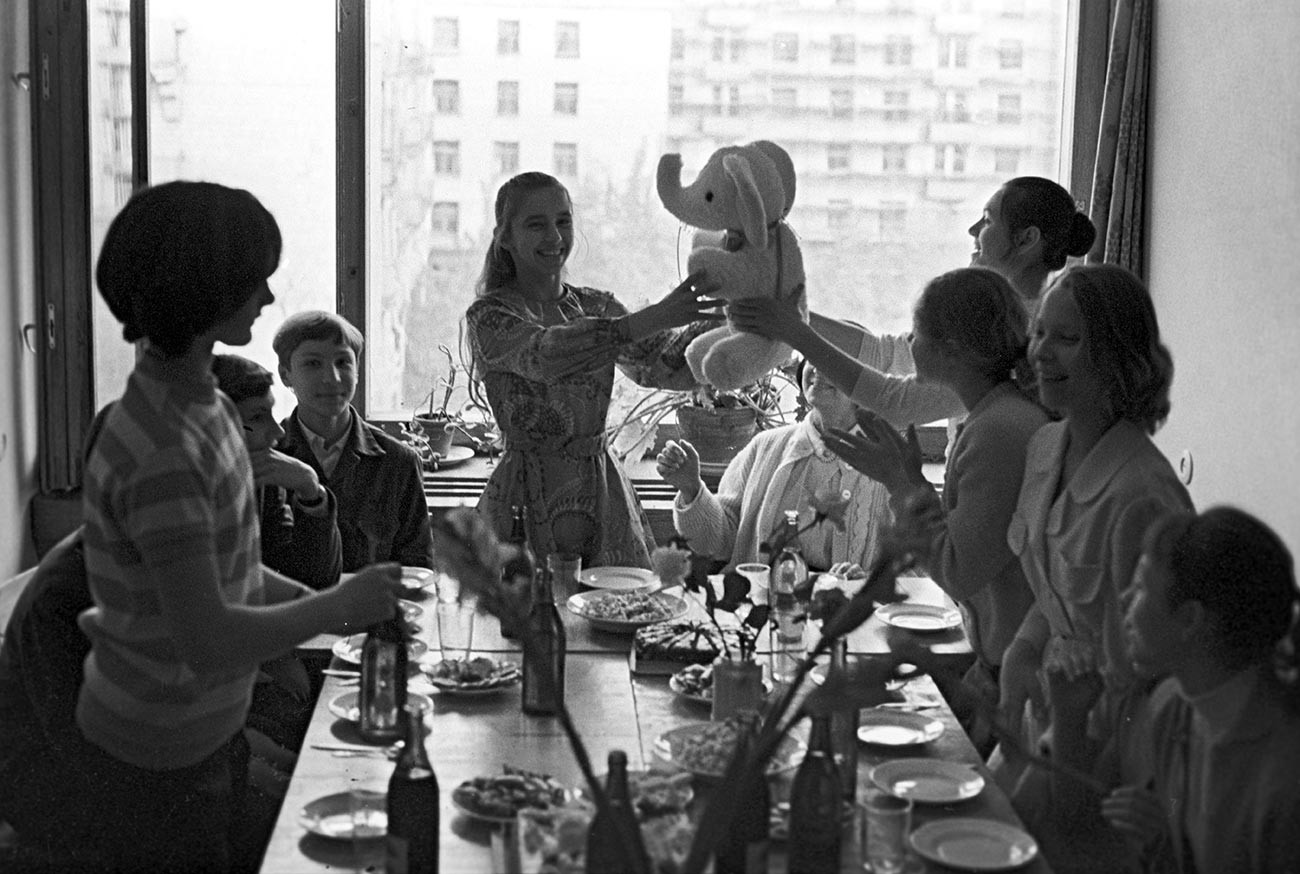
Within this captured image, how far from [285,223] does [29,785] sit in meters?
2.58

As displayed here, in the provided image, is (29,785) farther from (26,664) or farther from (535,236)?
(535,236)

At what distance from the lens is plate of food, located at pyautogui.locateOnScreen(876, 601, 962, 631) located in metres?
2.91

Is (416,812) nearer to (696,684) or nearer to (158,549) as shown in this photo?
(158,549)

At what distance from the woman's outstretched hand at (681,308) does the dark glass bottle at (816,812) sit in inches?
53.4

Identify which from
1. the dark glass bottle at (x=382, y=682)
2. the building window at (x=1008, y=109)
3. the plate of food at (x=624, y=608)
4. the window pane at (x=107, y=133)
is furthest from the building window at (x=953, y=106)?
→ the dark glass bottle at (x=382, y=682)

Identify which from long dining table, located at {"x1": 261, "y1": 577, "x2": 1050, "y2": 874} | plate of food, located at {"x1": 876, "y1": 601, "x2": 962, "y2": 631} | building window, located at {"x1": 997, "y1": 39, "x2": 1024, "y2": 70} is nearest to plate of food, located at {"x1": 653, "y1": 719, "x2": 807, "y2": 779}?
long dining table, located at {"x1": 261, "y1": 577, "x2": 1050, "y2": 874}

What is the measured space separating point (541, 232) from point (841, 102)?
163cm

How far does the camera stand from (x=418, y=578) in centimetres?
312

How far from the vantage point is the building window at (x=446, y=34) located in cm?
443

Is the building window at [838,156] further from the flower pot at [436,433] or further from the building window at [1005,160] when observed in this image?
the flower pot at [436,433]

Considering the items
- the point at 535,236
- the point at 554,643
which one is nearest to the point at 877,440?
the point at 554,643

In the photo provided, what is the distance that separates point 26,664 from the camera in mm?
2172

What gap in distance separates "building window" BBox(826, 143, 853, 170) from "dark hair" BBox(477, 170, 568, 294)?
1.51 meters

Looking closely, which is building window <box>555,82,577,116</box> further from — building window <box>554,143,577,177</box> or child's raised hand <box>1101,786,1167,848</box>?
child's raised hand <box>1101,786,1167,848</box>
